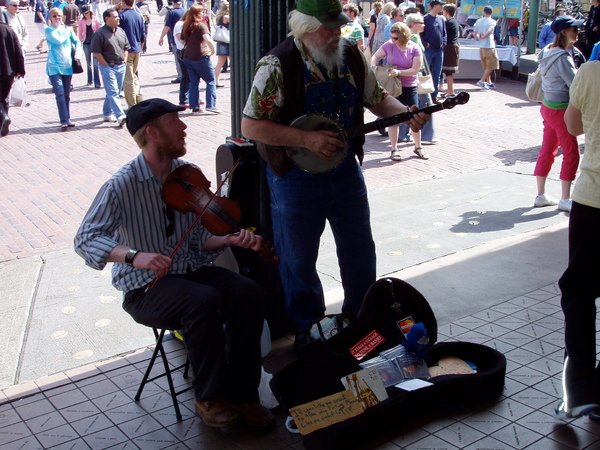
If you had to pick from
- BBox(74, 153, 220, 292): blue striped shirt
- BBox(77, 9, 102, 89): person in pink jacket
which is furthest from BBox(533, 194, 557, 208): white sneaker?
BBox(77, 9, 102, 89): person in pink jacket

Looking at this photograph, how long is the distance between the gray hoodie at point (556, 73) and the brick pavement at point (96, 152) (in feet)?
6.54

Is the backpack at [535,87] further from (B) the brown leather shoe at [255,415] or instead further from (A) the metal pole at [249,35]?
(B) the brown leather shoe at [255,415]

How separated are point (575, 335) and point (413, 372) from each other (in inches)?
28.5

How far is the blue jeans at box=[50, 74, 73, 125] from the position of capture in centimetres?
1068

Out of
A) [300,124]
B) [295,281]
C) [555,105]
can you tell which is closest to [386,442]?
[295,281]

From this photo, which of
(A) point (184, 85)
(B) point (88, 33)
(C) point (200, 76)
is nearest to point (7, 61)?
(C) point (200, 76)

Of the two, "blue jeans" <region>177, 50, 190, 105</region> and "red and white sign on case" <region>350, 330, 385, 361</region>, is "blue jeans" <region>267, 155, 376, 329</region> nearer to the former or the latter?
"red and white sign on case" <region>350, 330, 385, 361</region>

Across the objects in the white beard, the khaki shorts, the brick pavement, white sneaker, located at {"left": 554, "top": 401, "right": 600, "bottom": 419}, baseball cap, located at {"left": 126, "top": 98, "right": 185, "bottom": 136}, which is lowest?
the brick pavement

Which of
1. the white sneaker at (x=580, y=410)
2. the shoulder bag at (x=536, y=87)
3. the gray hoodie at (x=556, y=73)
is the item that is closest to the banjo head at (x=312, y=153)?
the white sneaker at (x=580, y=410)

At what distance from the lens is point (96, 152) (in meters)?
9.48

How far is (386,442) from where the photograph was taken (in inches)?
127

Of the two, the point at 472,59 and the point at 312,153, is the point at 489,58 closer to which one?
the point at 472,59

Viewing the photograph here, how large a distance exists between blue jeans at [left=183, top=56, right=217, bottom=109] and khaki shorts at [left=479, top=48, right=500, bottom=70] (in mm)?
5567

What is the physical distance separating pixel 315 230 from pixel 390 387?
873 millimetres
